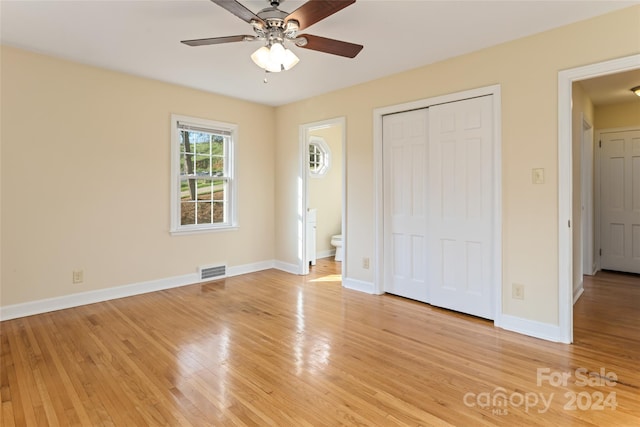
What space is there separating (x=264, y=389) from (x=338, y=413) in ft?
1.64

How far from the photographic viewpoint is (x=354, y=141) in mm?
4281

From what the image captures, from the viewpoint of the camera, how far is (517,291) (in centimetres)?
300

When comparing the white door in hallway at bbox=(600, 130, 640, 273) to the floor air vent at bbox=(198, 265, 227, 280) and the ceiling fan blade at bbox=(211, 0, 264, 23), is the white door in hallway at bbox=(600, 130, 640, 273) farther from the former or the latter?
the floor air vent at bbox=(198, 265, 227, 280)

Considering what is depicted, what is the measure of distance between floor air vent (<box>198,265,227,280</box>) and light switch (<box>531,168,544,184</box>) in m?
3.95

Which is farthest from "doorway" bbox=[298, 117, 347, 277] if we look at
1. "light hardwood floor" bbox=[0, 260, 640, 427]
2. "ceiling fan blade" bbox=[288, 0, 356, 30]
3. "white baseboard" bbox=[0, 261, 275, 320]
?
"ceiling fan blade" bbox=[288, 0, 356, 30]

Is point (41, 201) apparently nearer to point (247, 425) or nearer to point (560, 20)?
point (247, 425)

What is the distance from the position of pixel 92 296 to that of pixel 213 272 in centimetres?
146

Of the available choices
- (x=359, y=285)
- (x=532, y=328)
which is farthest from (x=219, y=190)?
(x=532, y=328)

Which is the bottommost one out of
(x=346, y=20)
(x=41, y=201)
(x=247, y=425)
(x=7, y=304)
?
(x=247, y=425)

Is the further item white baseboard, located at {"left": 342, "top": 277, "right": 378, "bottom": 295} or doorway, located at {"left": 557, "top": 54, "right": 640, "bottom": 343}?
white baseboard, located at {"left": 342, "top": 277, "right": 378, "bottom": 295}

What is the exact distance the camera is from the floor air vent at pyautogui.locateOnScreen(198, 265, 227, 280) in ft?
15.3

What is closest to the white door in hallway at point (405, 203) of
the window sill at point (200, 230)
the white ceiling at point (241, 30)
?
the white ceiling at point (241, 30)

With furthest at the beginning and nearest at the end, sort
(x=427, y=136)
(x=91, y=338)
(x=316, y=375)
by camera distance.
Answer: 1. (x=427, y=136)
2. (x=91, y=338)
3. (x=316, y=375)

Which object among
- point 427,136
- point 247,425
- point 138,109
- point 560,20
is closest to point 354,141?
point 427,136
